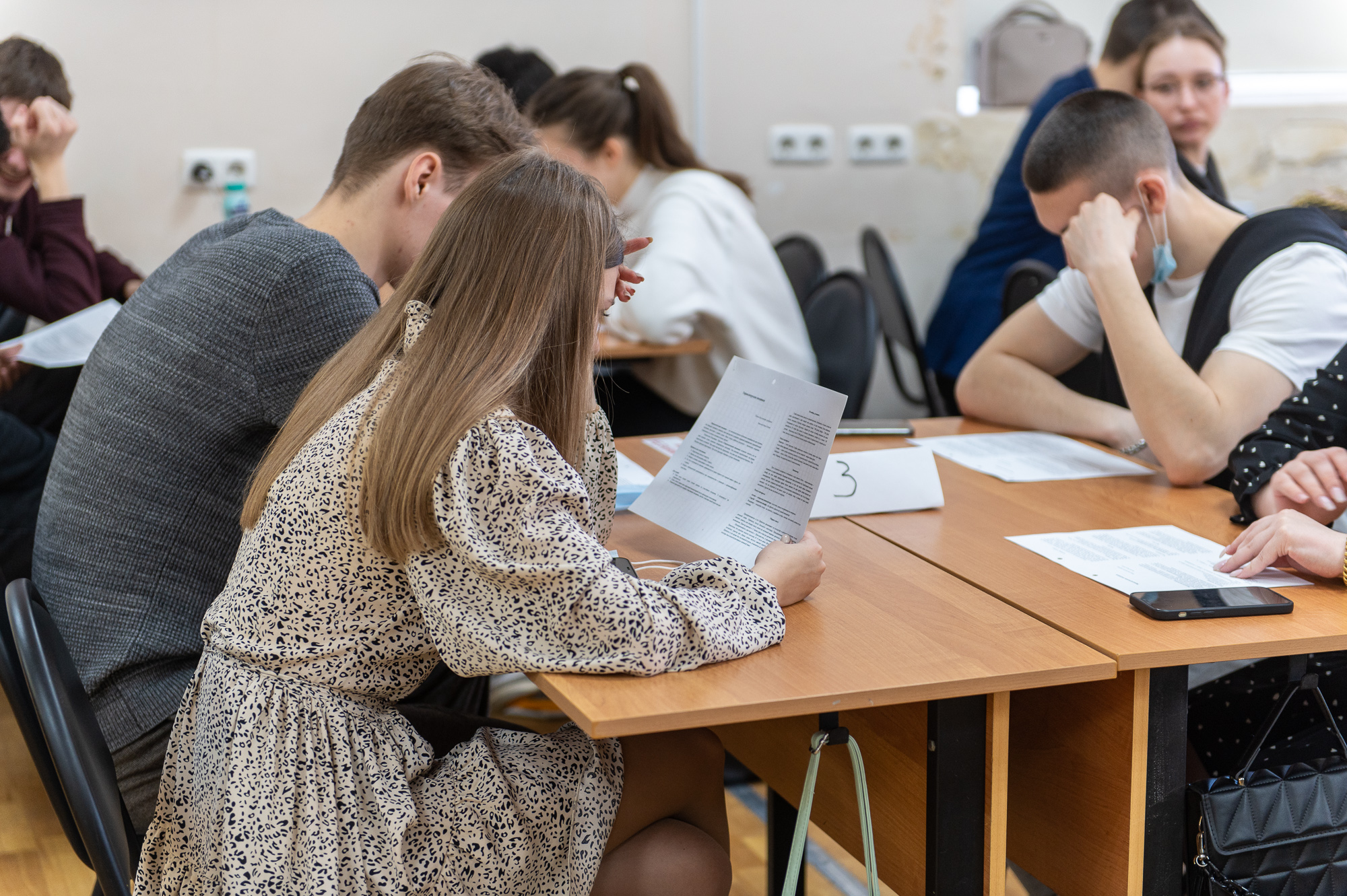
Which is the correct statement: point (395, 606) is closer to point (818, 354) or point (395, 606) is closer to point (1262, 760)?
point (1262, 760)

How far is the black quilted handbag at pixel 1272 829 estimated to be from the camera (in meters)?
1.02

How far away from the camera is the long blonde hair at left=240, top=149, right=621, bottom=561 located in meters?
1.00

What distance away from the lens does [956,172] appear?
4254 millimetres

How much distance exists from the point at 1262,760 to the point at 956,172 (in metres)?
3.25

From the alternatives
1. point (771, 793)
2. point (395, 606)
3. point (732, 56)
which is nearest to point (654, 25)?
point (732, 56)

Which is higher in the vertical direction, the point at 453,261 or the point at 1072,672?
the point at 453,261

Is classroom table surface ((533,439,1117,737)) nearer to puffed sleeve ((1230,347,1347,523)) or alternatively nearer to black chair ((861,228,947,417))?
puffed sleeve ((1230,347,1347,523))

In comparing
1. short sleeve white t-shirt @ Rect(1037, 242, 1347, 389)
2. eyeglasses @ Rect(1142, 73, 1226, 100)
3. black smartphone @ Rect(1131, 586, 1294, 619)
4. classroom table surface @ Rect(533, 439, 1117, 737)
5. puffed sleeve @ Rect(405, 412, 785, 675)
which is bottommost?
classroom table surface @ Rect(533, 439, 1117, 737)

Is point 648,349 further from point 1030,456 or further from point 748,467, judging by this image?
point 748,467

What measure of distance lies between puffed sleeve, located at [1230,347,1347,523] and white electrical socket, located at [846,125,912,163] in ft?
9.30

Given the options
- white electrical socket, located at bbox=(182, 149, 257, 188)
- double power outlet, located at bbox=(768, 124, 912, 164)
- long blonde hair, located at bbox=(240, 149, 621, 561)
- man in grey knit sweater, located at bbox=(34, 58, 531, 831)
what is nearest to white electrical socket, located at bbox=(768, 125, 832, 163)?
double power outlet, located at bbox=(768, 124, 912, 164)

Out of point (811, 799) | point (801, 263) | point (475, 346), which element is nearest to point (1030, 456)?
point (811, 799)

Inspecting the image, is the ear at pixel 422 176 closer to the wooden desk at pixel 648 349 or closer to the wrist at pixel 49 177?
the wooden desk at pixel 648 349

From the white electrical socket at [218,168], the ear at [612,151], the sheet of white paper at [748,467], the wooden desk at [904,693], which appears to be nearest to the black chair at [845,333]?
the ear at [612,151]
